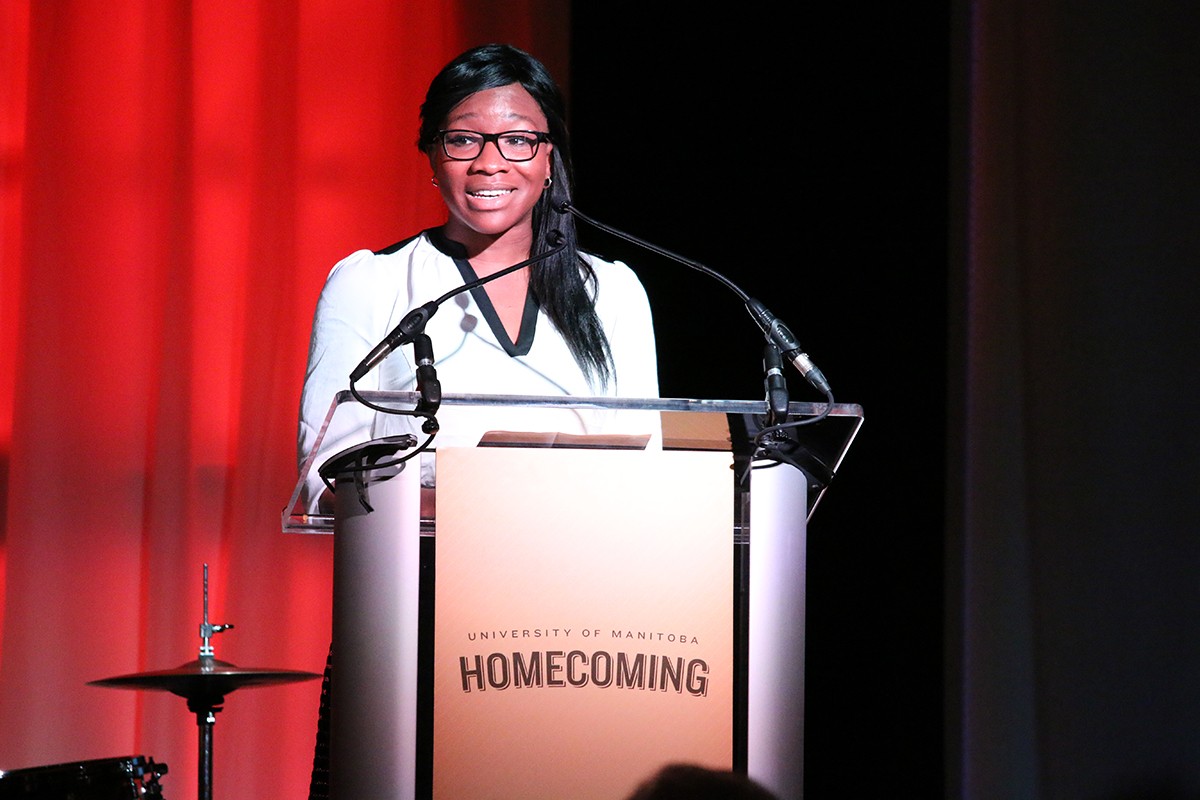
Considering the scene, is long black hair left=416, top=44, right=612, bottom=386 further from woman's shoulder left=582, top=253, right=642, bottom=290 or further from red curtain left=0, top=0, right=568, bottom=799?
red curtain left=0, top=0, right=568, bottom=799

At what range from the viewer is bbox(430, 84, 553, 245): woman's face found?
1799mm

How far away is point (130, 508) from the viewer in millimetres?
3203

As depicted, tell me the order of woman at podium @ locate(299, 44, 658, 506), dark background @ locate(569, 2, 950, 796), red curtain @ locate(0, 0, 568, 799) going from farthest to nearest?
red curtain @ locate(0, 0, 568, 799), dark background @ locate(569, 2, 950, 796), woman at podium @ locate(299, 44, 658, 506)

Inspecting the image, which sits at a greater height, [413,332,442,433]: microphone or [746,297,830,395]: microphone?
[746,297,830,395]: microphone

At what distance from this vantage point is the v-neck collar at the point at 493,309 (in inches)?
67.6

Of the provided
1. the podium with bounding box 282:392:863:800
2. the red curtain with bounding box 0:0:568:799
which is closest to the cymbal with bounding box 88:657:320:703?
the red curtain with bounding box 0:0:568:799

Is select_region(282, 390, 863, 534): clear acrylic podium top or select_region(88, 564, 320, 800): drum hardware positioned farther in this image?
select_region(88, 564, 320, 800): drum hardware

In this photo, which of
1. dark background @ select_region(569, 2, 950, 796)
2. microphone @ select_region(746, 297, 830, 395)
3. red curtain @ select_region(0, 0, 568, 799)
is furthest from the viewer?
red curtain @ select_region(0, 0, 568, 799)

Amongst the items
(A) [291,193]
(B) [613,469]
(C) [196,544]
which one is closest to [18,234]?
(A) [291,193]

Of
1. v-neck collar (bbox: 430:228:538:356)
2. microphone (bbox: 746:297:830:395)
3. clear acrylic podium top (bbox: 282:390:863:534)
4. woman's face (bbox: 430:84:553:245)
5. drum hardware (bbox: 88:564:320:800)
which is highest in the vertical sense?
woman's face (bbox: 430:84:553:245)

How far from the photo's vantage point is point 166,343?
10.7ft

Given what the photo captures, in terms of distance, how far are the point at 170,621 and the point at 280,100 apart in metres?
1.38

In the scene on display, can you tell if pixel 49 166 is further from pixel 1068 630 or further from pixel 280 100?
pixel 1068 630

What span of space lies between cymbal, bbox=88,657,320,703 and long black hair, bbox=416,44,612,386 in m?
1.03
